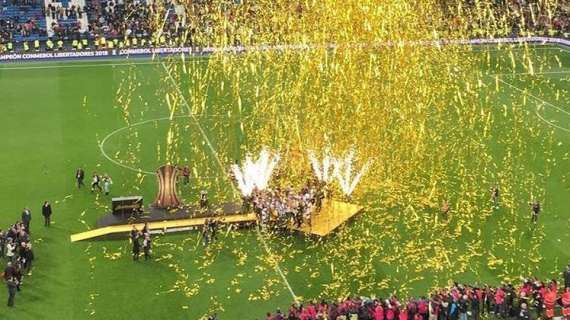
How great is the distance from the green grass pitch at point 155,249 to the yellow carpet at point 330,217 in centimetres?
46

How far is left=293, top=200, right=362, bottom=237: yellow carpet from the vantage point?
32094mm

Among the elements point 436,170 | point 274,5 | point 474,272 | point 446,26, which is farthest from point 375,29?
point 446,26

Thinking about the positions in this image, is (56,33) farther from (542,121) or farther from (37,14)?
(542,121)

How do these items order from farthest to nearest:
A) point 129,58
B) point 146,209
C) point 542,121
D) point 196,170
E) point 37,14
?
point 37,14
point 129,58
point 542,121
point 196,170
point 146,209

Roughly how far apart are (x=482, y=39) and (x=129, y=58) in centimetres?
Result: 3352

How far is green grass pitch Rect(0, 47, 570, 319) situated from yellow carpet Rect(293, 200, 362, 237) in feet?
1.50

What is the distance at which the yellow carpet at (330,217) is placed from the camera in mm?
32094

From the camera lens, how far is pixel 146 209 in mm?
34531

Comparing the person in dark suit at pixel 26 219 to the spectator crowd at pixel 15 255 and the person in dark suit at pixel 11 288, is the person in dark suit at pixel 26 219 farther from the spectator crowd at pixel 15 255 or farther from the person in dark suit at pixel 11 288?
the person in dark suit at pixel 11 288

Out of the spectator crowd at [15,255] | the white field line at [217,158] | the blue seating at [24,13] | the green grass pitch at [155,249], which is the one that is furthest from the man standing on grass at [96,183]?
the blue seating at [24,13]

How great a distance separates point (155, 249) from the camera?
31.3 m

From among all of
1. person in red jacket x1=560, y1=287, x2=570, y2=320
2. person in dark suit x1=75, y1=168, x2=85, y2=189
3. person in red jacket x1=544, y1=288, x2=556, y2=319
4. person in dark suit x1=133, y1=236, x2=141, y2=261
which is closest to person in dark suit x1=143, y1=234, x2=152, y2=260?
person in dark suit x1=133, y1=236, x2=141, y2=261

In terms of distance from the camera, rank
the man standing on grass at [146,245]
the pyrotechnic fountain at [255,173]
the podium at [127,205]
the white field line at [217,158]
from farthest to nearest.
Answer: the pyrotechnic fountain at [255,173] < the podium at [127,205] < the man standing on grass at [146,245] < the white field line at [217,158]

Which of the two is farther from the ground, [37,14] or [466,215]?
[37,14]
